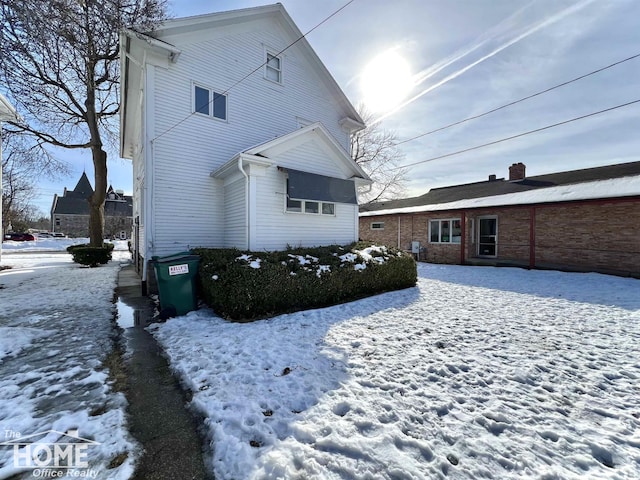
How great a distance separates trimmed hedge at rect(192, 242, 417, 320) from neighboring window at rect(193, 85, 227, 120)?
4.52m

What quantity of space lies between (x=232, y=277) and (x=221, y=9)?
8825 millimetres

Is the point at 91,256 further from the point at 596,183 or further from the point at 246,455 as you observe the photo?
the point at 596,183

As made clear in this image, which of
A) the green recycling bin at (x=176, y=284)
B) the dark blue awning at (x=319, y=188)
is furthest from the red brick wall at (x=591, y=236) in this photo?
the green recycling bin at (x=176, y=284)

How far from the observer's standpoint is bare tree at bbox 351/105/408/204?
25.7m

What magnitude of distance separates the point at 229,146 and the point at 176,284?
17.4 ft

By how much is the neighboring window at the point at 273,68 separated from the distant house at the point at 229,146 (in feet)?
0.13

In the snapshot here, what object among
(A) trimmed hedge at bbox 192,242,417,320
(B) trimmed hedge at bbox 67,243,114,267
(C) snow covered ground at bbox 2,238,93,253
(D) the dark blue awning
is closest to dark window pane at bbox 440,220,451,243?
(D) the dark blue awning

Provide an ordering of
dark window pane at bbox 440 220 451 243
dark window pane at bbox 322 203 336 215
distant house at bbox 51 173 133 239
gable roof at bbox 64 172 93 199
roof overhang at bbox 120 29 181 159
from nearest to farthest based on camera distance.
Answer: roof overhang at bbox 120 29 181 159
dark window pane at bbox 322 203 336 215
dark window pane at bbox 440 220 451 243
distant house at bbox 51 173 133 239
gable roof at bbox 64 172 93 199

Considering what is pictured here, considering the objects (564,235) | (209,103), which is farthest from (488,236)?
(209,103)

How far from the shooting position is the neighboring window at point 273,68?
1020 centimetres

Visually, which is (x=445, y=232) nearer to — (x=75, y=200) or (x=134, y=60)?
(x=134, y=60)

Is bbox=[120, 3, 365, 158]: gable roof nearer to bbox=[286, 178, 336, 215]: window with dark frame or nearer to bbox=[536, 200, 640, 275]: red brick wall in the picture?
bbox=[286, 178, 336, 215]: window with dark frame

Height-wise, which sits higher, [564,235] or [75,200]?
[75,200]

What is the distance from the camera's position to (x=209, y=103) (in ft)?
28.4
